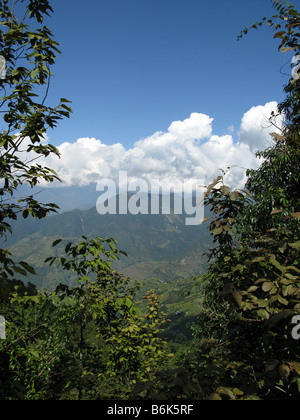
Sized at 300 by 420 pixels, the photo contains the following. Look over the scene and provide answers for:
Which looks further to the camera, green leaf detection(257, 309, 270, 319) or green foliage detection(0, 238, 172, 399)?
green foliage detection(0, 238, 172, 399)

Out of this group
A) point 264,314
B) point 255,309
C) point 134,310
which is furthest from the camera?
point 134,310

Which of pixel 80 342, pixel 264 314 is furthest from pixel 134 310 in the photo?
pixel 264 314

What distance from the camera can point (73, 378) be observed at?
12.9 ft

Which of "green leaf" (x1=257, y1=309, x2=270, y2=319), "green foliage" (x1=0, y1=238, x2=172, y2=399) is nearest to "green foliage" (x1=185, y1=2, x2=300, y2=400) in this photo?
"green leaf" (x1=257, y1=309, x2=270, y2=319)

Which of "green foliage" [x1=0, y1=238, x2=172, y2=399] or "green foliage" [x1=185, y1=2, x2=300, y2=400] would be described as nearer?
"green foliage" [x1=185, y1=2, x2=300, y2=400]

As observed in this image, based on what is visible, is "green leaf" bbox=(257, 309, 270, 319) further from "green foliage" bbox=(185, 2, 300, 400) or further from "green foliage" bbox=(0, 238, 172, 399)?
"green foliage" bbox=(0, 238, 172, 399)

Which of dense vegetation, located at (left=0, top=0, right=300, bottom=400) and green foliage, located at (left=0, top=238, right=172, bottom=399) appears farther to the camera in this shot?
green foliage, located at (left=0, top=238, right=172, bottom=399)

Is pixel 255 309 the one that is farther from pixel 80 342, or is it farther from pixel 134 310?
pixel 80 342

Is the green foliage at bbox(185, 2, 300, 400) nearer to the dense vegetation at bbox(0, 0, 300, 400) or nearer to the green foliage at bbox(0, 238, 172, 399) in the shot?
the dense vegetation at bbox(0, 0, 300, 400)

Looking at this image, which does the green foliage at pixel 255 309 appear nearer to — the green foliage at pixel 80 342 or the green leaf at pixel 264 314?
the green leaf at pixel 264 314

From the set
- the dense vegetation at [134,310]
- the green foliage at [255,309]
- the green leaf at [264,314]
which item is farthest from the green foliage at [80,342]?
the green leaf at [264,314]

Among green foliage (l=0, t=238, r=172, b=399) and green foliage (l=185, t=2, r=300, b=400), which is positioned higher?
green foliage (l=185, t=2, r=300, b=400)

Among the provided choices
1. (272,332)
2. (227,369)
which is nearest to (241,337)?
(272,332)
